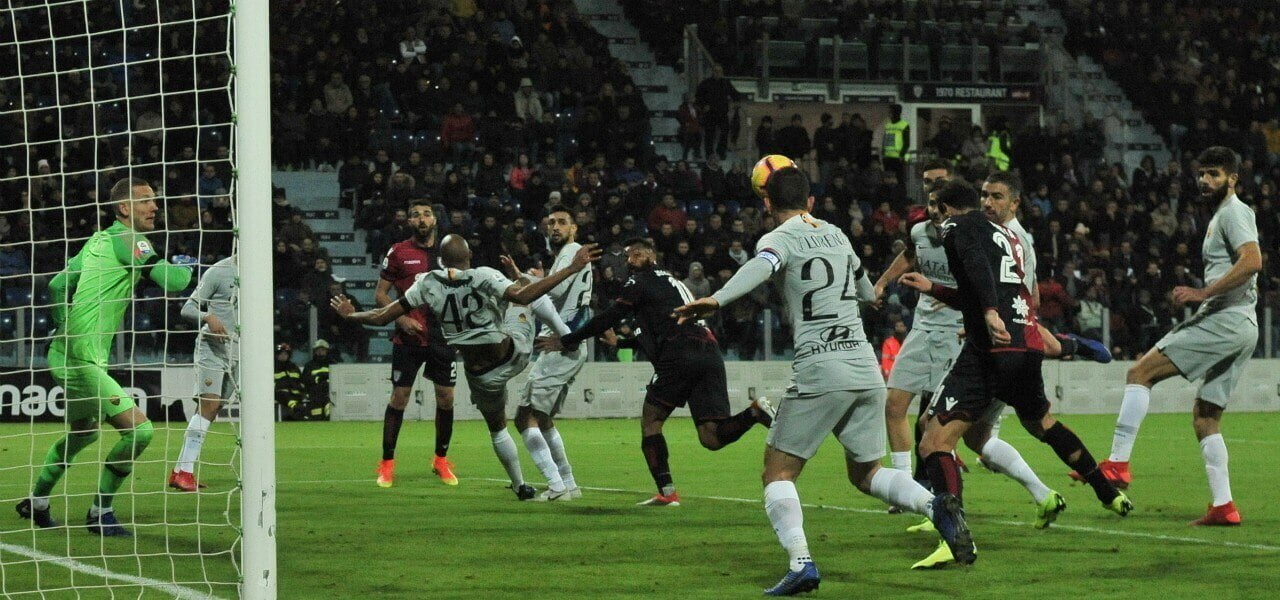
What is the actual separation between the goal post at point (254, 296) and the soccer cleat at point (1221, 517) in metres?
6.10

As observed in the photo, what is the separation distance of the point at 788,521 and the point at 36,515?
16.4 feet

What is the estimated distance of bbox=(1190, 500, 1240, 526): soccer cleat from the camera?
32.1 feet

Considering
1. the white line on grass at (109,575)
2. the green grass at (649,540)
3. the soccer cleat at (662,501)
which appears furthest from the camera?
the soccer cleat at (662,501)

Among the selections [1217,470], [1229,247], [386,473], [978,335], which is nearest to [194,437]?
[386,473]

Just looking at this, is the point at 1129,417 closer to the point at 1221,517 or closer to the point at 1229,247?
the point at 1221,517

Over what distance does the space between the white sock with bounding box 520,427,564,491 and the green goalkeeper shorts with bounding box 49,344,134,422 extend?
130 inches

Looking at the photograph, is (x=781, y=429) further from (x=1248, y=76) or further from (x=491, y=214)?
(x=1248, y=76)

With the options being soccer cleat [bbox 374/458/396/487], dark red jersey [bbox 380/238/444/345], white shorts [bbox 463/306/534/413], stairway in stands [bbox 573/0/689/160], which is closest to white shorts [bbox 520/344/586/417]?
white shorts [bbox 463/306/534/413]

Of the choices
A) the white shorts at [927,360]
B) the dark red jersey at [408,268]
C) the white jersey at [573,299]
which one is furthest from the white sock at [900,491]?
the dark red jersey at [408,268]

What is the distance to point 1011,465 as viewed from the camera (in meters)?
9.35

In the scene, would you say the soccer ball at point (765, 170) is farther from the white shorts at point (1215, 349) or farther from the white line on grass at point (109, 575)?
the white shorts at point (1215, 349)

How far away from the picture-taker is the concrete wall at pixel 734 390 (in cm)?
2275

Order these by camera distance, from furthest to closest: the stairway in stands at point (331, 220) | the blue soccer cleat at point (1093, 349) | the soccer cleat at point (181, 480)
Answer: the stairway in stands at point (331, 220)
the soccer cleat at point (181, 480)
the blue soccer cleat at point (1093, 349)

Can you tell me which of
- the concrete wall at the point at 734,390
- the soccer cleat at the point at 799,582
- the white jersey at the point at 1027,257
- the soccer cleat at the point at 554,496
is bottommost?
the concrete wall at the point at 734,390
